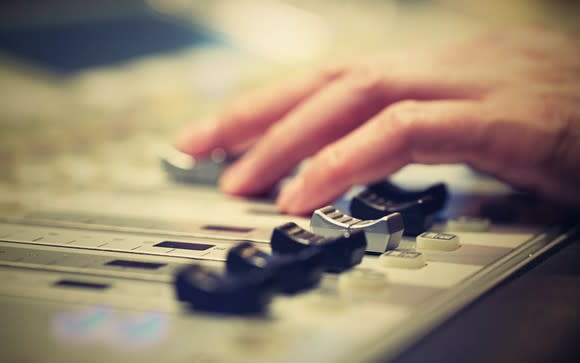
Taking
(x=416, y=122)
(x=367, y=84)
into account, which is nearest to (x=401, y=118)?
(x=416, y=122)

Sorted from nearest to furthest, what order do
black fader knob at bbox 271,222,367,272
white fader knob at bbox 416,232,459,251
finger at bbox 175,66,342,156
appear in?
1. black fader knob at bbox 271,222,367,272
2. white fader knob at bbox 416,232,459,251
3. finger at bbox 175,66,342,156

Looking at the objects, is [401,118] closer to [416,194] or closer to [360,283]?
[416,194]

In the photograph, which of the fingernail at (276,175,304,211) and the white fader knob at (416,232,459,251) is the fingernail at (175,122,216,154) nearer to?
the fingernail at (276,175,304,211)

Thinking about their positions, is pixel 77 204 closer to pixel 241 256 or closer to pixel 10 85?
pixel 241 256

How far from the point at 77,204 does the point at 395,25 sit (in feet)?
5.67

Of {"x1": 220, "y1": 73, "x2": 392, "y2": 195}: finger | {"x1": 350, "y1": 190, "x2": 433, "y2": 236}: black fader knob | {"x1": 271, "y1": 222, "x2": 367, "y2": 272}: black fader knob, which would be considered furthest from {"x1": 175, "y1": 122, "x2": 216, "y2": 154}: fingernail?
{"x1": 271, "y1": 222, "x2": 367, "y2": 272}: black fader knob

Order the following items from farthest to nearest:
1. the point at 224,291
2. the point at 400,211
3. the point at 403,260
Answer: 1. the point at 400,211
2. the point at 403,260
3. the point at 224,291

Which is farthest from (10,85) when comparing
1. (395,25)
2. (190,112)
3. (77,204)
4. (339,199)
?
(395,25)

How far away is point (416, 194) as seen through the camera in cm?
86

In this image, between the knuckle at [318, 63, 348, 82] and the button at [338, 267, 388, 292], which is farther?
the knuckle at [318, 63, 348, 82]

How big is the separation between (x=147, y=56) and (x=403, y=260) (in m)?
1.53

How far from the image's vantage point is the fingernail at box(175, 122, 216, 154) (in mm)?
1148

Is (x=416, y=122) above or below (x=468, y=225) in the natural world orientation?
above

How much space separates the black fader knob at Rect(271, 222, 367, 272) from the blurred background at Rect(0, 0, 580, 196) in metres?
0.47
